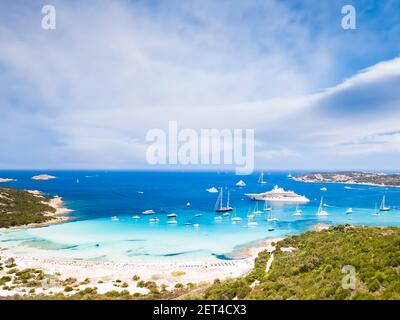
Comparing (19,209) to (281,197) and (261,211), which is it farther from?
(281,197)

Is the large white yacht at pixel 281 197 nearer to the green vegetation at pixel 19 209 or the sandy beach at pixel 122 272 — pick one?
the green vegetation at pixel 19 209

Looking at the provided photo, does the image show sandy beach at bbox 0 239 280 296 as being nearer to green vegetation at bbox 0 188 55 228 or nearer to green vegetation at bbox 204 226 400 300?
green vegetation at bbox 204 226 400 300

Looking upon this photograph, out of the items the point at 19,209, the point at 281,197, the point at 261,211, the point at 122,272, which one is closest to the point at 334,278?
the point at 122,272

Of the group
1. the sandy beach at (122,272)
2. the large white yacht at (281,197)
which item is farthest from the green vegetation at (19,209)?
the large white yacht at (281,197)

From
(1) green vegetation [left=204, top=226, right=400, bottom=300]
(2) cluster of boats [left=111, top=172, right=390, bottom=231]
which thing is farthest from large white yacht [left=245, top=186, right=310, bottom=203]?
(1) green vegetation [left=204, top=226, right=400, bottom=300]

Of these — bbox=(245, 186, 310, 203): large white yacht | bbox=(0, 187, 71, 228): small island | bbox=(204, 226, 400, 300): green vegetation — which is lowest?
bbox=(245, 186, 310, 203): large white yacht
